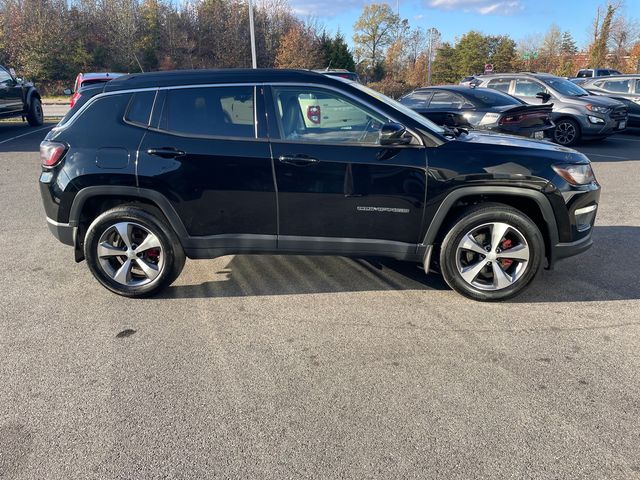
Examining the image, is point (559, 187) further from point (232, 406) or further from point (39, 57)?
point (39, 57)

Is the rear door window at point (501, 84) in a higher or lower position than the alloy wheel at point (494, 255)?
higher

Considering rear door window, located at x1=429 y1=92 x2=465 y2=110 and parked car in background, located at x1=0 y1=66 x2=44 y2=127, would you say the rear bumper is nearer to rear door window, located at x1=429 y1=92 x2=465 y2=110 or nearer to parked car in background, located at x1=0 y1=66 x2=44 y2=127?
rear door window, located at x1=429 y1=92 x2=465 y2=110

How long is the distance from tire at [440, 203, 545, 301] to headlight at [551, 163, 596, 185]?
1.43 ft

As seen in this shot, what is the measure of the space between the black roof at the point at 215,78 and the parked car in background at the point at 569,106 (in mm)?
8860

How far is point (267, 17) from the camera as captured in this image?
152 feet

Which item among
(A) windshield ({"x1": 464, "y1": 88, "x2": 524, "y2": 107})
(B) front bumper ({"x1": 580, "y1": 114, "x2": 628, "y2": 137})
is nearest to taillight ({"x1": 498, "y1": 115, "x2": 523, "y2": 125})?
(A) windshield ({"x1": 464, "y1": 88, "x2": 524, "y2": 107})

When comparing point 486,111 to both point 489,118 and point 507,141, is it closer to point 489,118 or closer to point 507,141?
point 489,118

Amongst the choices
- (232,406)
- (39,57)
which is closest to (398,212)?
(232,406)

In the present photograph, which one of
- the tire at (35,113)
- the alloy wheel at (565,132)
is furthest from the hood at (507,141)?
the tire at (35,113)

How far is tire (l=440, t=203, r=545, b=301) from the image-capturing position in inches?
145

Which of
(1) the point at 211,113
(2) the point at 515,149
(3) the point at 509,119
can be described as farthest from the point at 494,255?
(3) the point at 509,119

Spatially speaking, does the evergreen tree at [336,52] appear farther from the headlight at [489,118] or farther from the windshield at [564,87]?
the headlight at [489,118]

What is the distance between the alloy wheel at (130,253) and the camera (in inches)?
151

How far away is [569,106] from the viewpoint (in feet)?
37.5
